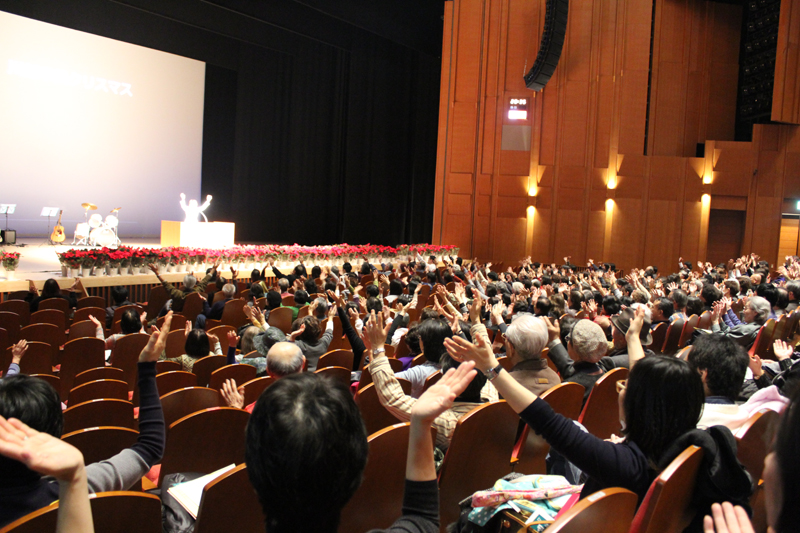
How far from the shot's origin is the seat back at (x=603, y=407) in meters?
2.90

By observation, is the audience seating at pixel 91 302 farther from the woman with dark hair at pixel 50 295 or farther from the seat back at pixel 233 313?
the seat back at pixel 233 313

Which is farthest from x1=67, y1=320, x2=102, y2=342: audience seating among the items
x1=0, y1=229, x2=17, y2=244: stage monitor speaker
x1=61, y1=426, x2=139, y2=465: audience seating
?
x1=0, y1=229, x2=17, y2=244: stage monitor speaker

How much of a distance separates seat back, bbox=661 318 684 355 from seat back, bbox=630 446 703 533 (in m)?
3.98

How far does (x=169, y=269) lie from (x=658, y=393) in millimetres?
10178

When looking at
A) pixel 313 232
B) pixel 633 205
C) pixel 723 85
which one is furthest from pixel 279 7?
pixel 723 85

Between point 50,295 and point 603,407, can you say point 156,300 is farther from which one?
point 603,407

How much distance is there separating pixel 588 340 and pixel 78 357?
365 centimetres

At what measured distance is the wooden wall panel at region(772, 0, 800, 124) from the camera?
48.8 feet

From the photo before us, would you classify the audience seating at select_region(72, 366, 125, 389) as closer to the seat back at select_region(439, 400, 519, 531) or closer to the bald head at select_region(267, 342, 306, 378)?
the bald head at select_region(267, 342, 306, 378)

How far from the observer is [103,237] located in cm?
1320

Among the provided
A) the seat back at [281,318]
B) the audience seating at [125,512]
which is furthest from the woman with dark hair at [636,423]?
the seat back at [281,318]

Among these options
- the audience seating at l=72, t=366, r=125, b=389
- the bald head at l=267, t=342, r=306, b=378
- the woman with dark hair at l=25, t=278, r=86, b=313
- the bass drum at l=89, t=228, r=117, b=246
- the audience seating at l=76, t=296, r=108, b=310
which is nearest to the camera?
the bald head at l=267, t=342, r=306, b=378

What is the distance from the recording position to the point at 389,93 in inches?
734

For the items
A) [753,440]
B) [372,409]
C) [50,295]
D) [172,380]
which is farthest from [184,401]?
[50,295]
